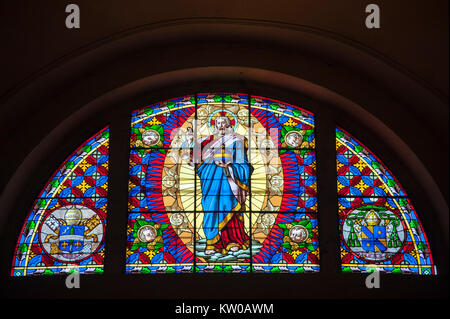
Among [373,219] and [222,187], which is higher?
[222,187]

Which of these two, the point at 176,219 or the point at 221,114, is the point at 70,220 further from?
the point at 221,114

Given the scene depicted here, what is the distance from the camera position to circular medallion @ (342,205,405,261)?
10203mm

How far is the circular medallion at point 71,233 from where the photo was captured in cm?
1016

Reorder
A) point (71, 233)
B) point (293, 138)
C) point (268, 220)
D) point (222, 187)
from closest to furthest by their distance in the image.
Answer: point (71, 233), point (268, 220), point (222, 187), point (293, 138)

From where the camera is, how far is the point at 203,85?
→ 10992 mm

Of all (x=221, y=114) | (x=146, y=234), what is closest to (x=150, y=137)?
(x=221, y=114)

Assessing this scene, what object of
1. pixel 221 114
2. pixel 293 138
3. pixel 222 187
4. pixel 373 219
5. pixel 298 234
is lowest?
pixel 298 234

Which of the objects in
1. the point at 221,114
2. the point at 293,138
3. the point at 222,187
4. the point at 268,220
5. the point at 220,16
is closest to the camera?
the point at 220,16

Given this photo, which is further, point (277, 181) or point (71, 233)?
point (277, 181)

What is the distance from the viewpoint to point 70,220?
10328 mm

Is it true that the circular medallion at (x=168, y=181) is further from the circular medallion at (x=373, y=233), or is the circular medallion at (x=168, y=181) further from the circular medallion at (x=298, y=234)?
the circular medallion at (x=373, y=233)

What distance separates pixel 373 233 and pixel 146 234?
292 centimetres
